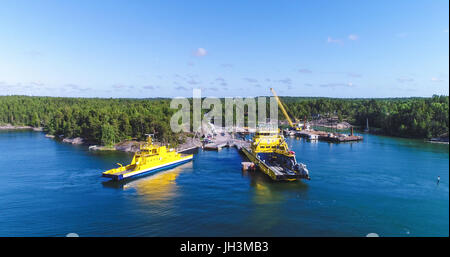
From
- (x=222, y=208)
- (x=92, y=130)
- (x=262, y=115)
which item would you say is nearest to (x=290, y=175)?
(x=222, y=208)

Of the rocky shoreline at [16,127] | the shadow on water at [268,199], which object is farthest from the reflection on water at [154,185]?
the rocky shoreline at [16,127]

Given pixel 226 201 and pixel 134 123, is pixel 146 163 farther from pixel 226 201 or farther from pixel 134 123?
pixel 134 123

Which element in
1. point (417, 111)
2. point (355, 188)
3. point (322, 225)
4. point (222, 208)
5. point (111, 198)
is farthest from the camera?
point (417, 111)

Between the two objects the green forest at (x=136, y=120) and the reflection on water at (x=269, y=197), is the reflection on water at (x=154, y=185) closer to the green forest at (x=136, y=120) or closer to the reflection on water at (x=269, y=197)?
the reflection on water at (x=269, y=197)

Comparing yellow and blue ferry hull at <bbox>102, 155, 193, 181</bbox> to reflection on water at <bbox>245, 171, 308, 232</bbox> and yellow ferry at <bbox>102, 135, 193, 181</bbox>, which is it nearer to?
yellow ferry at <bbox>102, 135, 193, 181</bbox>

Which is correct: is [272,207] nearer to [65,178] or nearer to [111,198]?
[111,198]

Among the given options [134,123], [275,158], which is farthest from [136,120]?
[275,158]
